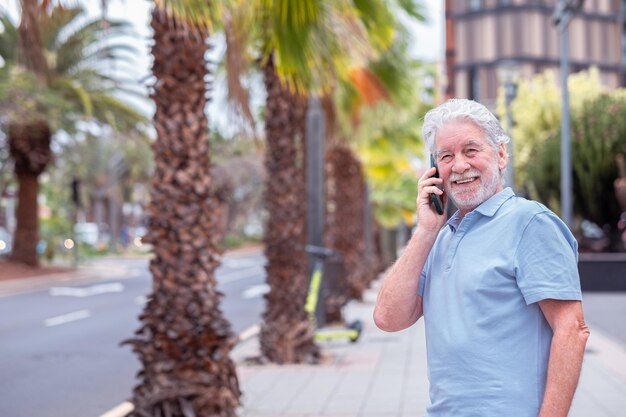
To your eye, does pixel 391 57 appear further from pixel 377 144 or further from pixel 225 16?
pixel 377 144

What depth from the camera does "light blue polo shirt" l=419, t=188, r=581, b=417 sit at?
8.12 ft

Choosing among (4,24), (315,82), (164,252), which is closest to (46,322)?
(315,82)

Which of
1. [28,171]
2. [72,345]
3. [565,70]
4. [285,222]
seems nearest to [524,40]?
[28,171]

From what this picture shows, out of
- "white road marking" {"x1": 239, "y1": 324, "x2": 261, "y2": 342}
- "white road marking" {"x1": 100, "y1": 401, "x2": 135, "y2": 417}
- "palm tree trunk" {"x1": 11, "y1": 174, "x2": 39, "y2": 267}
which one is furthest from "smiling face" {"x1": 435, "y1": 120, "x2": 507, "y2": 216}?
"palm tree trunk" {"x1": 11, "y1": 174, "x2": 39, "y2": 267}

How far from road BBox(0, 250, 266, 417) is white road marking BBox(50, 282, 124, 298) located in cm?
2

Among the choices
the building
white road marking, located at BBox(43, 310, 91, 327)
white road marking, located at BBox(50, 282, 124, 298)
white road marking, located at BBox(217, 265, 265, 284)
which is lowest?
white road marking, located at BBox(217, 265, 265, 284)

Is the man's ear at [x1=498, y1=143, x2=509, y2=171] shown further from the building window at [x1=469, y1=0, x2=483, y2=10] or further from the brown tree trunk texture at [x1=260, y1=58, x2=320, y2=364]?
the building window at [x1=469, y1=0, x2=483, y2=10]

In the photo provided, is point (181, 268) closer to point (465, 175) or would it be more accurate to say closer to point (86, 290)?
point (465, 175)

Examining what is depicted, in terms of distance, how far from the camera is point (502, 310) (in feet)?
8.23

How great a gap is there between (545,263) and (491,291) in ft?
0.52

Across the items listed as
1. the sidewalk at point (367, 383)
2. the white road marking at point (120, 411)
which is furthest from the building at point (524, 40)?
the white road marking at point (120, 411)

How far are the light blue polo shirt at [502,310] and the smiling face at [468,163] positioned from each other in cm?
10

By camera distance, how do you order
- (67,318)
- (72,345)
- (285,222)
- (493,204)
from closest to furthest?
(493,204) → (285,222) → (72,345) → (67,318)

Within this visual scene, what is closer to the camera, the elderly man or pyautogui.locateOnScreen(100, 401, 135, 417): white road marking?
the elderly man
